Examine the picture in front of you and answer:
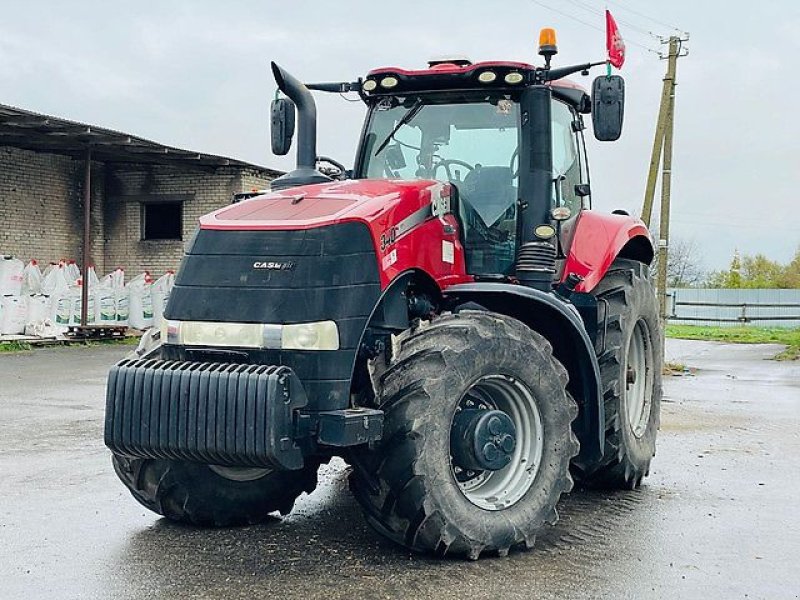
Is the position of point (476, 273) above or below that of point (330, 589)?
above

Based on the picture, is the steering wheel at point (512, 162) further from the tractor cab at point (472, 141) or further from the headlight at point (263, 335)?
the headlight at point (263, 335)

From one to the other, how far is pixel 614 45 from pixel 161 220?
18057 mm

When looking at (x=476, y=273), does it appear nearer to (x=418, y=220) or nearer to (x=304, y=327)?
(x=418, y=220)

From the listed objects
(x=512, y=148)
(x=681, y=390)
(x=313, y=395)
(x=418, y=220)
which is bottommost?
(x=681, y=390)

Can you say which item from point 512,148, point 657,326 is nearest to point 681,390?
point 657,326

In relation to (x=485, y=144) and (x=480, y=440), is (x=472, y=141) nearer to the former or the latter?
(x=485, y=144)

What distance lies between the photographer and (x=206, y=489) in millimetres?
5250

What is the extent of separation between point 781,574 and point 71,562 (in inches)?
130

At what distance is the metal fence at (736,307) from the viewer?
Result: 3709 centimetres

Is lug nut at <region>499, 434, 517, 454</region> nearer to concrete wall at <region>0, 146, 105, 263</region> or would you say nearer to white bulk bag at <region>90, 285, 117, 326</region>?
white bulk bag at <region>90, 285, 117, 326</region>

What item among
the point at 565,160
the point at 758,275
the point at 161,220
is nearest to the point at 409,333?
the point at 565,160

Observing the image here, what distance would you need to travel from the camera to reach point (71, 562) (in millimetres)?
4738

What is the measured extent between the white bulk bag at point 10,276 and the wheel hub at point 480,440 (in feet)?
49.6

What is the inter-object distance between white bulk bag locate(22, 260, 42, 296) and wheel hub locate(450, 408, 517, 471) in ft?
51.6
